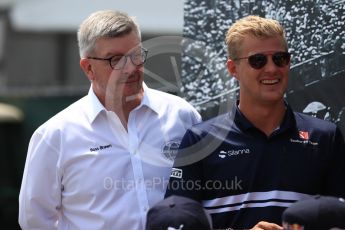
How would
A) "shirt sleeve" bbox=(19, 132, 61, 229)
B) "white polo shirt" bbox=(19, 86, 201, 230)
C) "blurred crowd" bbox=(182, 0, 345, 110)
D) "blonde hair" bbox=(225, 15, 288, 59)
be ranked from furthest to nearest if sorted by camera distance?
"blurred crowd" bbox=(182, 0, 345, 110), "shirt sleeve" bbox=(19, 132, 61, 229), "white polo shirt" bbox=(19, 86, 201, 230), "blonde hair" bbox=(225, 15, 288, 59)

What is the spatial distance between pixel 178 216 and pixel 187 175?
1.96ft

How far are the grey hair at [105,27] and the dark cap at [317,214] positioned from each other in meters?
1.35

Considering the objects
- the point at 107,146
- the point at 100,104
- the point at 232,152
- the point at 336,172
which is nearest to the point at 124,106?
the point at 100,104

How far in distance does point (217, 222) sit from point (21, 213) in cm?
108

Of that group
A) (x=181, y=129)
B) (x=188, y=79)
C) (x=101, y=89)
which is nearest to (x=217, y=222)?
(x=181, y=129)

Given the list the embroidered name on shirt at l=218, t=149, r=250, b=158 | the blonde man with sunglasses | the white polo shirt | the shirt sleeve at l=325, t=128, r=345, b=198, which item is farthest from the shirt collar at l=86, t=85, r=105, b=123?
the shirt sleeve at l=325, t=128, r=345, b=198

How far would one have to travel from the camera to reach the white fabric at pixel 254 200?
12.2 feet

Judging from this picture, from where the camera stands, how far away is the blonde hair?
12.6 feet

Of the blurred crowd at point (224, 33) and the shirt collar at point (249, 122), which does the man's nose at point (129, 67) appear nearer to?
the shirt collar at point (249, 122)

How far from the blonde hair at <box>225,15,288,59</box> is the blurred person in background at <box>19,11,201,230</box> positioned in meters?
0.49

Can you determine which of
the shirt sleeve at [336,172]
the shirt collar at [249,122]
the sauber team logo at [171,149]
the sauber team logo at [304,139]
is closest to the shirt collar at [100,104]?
the sauber team logo at [171,149]

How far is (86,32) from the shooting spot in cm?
Result: 423

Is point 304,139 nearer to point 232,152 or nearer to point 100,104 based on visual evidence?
point 232,152

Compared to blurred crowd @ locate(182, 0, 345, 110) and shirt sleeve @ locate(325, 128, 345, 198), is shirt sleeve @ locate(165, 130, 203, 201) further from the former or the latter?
blurred crowd @ locate(182, 0, 345, 110)
